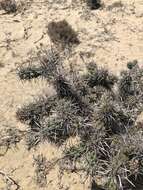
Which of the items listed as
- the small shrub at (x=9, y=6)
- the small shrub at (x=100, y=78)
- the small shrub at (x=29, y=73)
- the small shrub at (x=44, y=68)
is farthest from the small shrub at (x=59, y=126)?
the small shrub at (x=9, y=6)

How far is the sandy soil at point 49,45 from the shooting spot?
25.5 ft

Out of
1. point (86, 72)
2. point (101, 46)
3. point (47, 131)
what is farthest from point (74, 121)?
point (101, 46)

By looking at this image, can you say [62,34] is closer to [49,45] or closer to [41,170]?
[49,45]

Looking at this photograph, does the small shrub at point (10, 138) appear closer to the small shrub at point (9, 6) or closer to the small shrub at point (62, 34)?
the small shrub at point (62, 34)

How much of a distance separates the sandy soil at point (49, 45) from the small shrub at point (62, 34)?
0.58 feet

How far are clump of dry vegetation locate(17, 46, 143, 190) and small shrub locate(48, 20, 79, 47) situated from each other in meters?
1.13

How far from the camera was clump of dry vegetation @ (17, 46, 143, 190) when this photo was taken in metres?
7.17

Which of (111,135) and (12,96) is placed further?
(12,96)

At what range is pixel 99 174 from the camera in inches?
289

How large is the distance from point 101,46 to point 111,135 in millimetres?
2880

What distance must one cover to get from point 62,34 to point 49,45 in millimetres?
381

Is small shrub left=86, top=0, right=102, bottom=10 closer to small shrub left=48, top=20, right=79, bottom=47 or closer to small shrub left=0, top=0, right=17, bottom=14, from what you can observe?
small shrub left=48, top=20, right=79, bottom=47

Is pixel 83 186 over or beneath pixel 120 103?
beneath

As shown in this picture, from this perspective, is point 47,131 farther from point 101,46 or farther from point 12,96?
point 101,46
